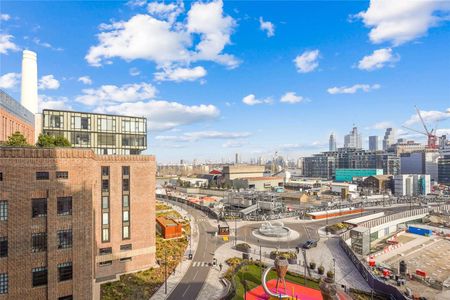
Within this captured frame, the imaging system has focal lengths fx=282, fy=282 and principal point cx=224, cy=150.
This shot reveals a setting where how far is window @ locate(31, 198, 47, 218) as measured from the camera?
31297mm

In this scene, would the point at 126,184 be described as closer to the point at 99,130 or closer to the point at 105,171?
the point at 105,171

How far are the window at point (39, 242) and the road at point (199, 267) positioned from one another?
65.1 ft

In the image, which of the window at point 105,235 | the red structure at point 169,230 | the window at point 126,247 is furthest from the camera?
the red structure at point 169,230

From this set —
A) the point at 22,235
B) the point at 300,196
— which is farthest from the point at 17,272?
the point at 300,196

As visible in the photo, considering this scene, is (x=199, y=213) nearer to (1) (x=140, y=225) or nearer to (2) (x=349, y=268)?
(1) (x=140, y=225)

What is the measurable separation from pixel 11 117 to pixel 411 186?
188 meters

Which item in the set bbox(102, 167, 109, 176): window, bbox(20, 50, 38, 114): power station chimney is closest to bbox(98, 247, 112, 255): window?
bbox(102, 167, 109, 176): window

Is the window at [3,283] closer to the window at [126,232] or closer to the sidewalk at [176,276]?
the sidewalk at [176,276]

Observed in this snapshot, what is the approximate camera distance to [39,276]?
3141 centimetres

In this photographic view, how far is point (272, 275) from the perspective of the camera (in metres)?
51.0

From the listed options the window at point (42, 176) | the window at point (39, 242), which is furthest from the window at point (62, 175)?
the window at point (39, 242)

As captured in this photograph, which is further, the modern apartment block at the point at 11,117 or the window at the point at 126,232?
the modern apartment block at the point at 11,117

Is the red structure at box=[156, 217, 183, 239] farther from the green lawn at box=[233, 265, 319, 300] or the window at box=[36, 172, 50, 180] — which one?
the window at box=[36, 172, 50, 180]

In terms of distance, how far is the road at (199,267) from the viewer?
4419 centimetres
